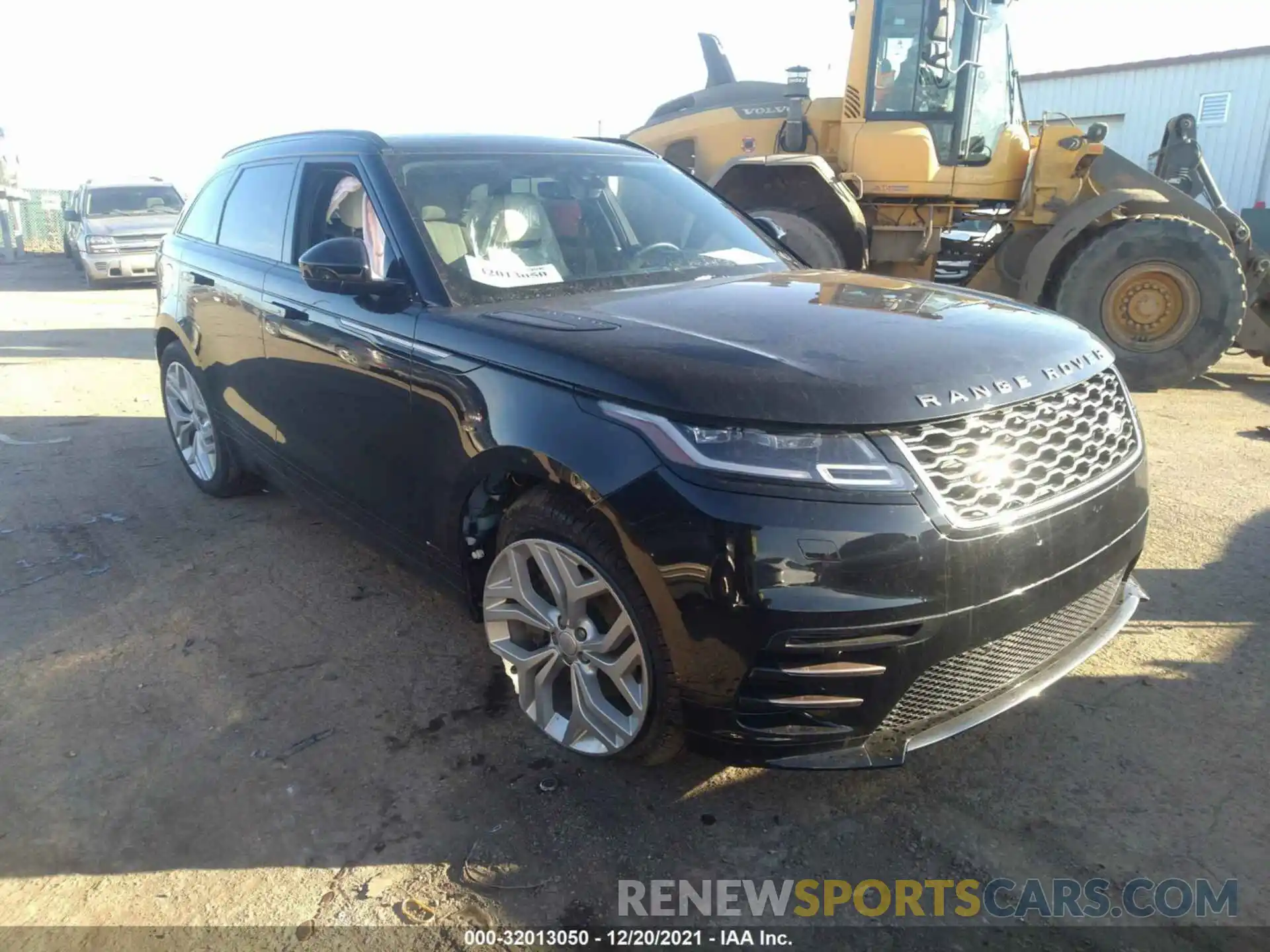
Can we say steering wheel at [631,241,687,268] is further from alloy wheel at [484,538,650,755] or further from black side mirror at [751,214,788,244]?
alloy wheel at [484,538,650,755]

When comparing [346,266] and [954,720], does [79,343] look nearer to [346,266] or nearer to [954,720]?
[346,266]

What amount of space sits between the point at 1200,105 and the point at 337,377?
22.3 meters

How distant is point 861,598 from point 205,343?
3.75 metres

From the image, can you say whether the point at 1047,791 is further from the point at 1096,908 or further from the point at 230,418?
the point at 230,418

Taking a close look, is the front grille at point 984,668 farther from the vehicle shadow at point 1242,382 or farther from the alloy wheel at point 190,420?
the vehicle shadow at point 1242,382

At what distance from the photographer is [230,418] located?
4395mm

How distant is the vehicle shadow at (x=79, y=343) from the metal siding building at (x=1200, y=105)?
17784 mm

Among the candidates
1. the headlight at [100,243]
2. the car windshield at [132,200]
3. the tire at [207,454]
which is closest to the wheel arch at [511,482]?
the tire at [207,454]

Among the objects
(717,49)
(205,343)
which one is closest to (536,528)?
(205,343)

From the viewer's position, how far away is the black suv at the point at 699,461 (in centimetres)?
208

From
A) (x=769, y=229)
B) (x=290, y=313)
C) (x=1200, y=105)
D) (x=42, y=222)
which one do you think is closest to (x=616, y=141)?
(x=769, y=229)

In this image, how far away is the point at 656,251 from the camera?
3.47 m

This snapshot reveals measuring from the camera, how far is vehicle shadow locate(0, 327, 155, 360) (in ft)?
31.2

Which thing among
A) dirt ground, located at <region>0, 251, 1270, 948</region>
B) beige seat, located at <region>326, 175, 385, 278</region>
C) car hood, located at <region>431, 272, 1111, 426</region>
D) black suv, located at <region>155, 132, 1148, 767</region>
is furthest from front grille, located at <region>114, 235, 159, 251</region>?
car hood, located at <region>431, 272, 1111, 426</region>
